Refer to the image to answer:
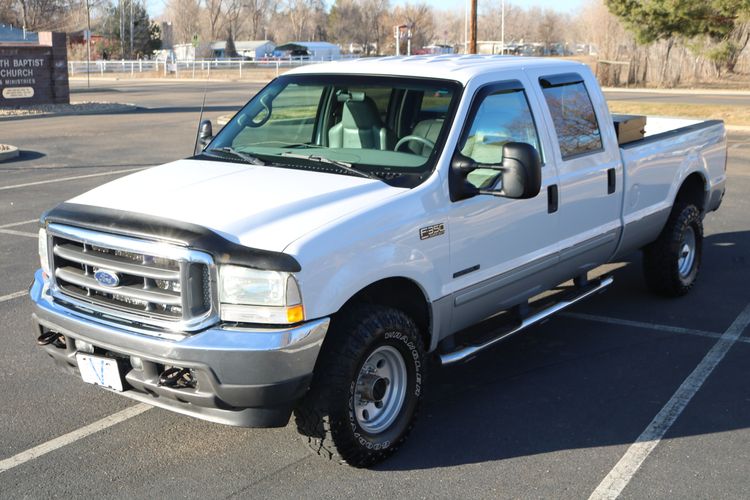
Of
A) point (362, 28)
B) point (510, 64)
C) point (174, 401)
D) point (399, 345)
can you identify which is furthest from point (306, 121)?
point (362, 28)

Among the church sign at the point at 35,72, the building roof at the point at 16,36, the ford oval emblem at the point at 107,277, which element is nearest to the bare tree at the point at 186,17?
the building roof at the point at 16,36

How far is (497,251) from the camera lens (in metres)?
5.13

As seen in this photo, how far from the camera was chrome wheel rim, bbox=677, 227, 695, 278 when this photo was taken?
7.53 metres

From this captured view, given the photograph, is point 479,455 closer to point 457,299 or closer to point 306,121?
→ point 457,299

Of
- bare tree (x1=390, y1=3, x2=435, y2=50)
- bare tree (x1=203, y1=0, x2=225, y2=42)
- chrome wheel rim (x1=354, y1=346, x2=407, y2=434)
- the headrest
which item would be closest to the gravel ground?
the headrest

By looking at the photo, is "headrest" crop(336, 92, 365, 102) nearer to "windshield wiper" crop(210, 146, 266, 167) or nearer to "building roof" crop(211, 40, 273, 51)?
"windshield wiper" crop(210, 146, 266, 167)

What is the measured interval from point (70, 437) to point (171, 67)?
2465 inches

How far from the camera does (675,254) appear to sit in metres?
7.25

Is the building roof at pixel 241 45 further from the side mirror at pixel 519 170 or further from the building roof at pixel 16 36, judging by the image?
the side mirror at pixel 519 170

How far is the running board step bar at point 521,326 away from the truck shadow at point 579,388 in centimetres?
36

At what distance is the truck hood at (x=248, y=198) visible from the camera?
4066 millimetres

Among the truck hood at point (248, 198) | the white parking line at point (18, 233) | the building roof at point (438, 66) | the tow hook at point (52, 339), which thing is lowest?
the white parking line at point (18, 233)

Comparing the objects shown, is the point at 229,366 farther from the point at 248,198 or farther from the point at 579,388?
the point at 579,388

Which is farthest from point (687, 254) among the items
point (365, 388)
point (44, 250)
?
point (44, 250)
